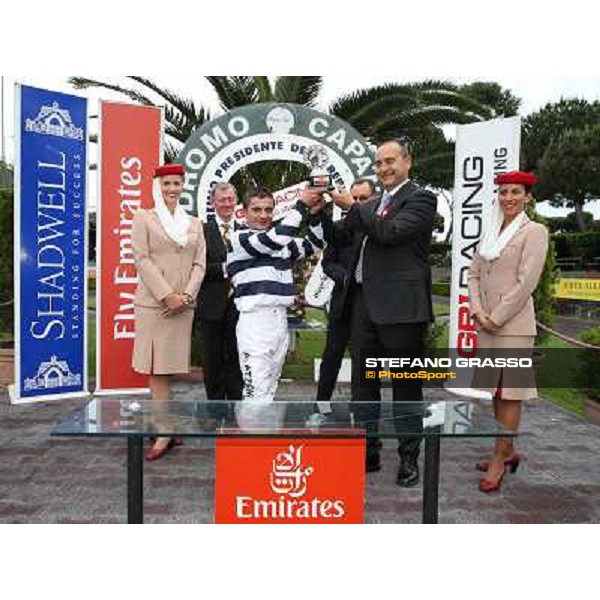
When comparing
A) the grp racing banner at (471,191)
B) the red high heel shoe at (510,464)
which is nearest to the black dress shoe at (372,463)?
the red high heel shoe at (510,464)

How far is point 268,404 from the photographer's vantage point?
2.87 m

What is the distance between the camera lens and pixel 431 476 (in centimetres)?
246

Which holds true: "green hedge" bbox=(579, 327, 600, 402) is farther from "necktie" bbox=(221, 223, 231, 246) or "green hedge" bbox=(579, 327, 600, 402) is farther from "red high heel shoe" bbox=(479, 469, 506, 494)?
"necktie" bbox=(221, 223, 231, 246)

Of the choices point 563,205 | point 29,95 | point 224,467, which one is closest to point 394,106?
point 29,95

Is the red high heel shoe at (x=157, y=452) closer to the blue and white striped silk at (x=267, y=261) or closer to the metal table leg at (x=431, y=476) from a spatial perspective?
the blue and white striped silk at (x=267, y=261)

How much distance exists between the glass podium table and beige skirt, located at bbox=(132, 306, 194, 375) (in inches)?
36.6

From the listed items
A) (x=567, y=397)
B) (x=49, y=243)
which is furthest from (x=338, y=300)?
(x=567, y=397)

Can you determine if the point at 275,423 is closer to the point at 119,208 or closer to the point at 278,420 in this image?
the point at 278,420

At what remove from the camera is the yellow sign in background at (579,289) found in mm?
9107

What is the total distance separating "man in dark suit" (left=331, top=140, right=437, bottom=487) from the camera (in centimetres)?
319

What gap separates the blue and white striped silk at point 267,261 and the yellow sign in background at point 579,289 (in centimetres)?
642

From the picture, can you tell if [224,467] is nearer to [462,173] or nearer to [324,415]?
[324,415]

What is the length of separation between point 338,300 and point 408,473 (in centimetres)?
108

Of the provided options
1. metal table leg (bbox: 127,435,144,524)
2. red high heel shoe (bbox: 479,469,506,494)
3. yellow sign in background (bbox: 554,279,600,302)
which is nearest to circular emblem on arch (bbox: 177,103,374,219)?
red high heel shoe (bbox: 479,469,506,494)
